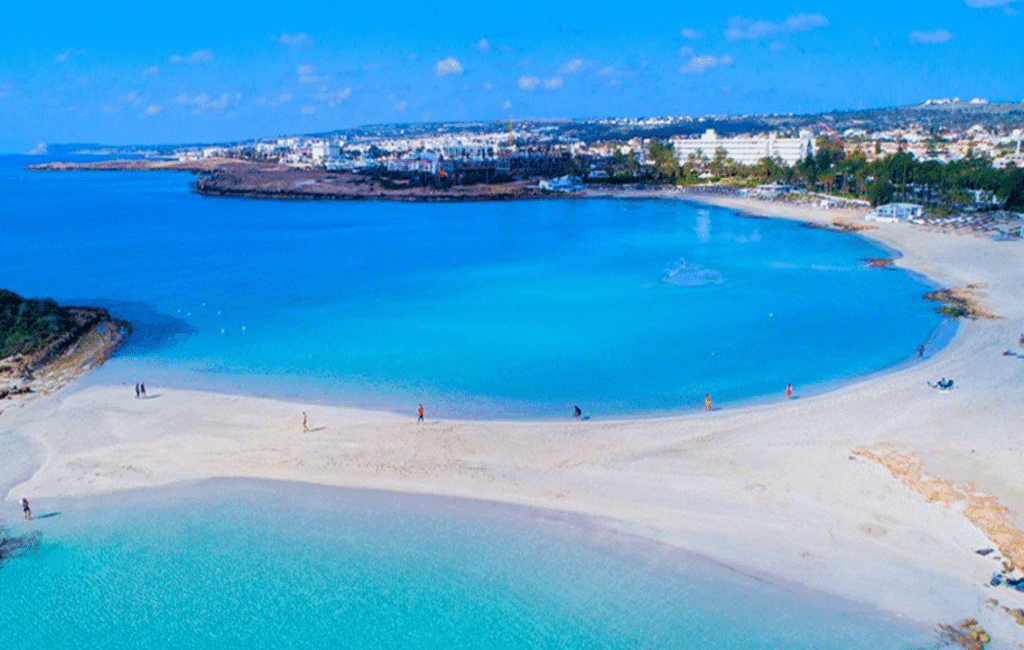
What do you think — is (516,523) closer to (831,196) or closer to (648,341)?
(648,341)

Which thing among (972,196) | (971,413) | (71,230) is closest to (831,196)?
(972,196)

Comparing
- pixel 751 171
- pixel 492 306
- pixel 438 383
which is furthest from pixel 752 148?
pixel 438 383

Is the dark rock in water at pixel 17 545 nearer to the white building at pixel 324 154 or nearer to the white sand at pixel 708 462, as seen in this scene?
the white sand at pixel 708 462

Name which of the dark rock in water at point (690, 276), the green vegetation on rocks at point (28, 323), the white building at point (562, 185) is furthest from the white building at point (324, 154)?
the green vegetation on rocks at point (28, 323)

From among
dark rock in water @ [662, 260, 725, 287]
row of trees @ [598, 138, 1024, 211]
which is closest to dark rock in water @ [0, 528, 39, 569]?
dark rock in water @ [662, 260, 725, 287]

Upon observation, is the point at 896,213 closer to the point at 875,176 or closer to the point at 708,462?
→ the point at 875,176

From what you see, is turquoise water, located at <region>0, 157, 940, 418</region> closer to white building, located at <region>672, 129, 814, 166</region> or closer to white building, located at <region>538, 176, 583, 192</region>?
white building, located at <region>538, 176, 583, 192</region>

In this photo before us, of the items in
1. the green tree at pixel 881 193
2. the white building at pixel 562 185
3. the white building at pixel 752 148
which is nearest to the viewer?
the green tree at pixel 881 193
